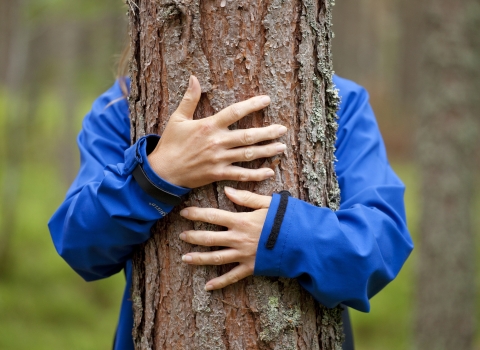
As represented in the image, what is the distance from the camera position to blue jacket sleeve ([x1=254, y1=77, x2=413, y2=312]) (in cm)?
143

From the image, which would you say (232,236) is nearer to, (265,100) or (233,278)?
(233,278)

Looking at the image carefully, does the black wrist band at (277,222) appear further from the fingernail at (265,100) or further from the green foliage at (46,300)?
the green foliage at (46,300)

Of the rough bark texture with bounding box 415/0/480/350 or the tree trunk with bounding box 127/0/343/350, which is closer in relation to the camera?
the tree trunk with bounding box 127/0/343/350

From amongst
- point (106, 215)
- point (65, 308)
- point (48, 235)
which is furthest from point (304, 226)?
point (48, 235)

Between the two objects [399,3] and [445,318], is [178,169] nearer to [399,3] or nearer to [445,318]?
[445,318]

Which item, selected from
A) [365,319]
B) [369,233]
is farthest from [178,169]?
[365,319]

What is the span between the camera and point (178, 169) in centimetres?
144

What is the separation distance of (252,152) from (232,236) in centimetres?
25

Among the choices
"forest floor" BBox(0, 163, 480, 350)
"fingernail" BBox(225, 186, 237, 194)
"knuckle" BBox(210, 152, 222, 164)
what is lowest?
"forest floor" BBox(0, 163, 480, 350)

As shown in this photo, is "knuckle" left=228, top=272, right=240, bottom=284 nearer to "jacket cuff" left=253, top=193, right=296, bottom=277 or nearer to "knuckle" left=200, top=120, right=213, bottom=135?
"jacket cuff" left=253, top=193, right=296, bottom=277

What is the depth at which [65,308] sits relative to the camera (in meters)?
5.84

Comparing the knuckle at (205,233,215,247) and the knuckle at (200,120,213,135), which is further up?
the knuckle at (200,120,213,135)

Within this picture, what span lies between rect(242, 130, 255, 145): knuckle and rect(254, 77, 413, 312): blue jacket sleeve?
0.58 ft

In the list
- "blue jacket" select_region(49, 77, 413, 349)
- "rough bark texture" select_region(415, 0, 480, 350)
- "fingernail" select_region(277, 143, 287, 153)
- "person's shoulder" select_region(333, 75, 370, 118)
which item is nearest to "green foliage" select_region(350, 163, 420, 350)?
"rough bark texture" select_region(415, 0, 480, 350)
